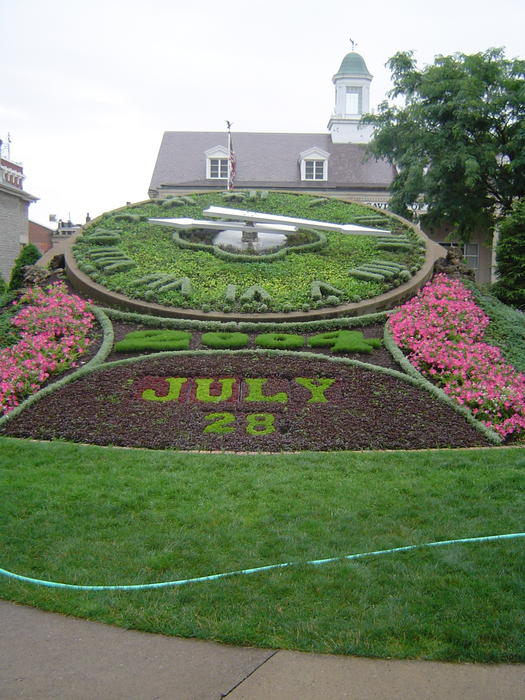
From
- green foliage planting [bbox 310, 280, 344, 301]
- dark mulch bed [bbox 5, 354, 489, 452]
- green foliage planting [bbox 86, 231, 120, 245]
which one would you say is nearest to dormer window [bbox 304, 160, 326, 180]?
green foliage planting [bbox 86, 231, 120, 245]

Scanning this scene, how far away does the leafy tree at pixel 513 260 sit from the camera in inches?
554

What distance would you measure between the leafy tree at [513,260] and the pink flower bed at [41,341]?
8558 mm

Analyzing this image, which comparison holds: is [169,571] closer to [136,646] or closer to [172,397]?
[136,646]

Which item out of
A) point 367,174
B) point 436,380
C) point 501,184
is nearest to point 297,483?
point 436,380

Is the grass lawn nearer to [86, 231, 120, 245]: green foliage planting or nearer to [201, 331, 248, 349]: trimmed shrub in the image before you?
[201, 331, 248, 349]: trimmed shrub

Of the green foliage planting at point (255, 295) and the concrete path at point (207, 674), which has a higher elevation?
the green foliage planting at point (255, 295)

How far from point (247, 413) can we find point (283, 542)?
311 cm

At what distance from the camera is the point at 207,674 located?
3.01 m

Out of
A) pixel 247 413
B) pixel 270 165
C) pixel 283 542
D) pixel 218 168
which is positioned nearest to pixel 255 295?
pixel 247 413

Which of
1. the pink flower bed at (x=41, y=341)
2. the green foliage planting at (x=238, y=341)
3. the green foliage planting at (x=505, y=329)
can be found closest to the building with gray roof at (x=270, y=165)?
the pink flower bed at (x=41, y=341)

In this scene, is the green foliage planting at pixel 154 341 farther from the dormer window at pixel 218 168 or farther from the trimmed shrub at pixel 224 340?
the dormer window at pixel 218 168

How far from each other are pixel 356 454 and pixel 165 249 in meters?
6.92

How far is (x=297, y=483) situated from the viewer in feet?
17.7

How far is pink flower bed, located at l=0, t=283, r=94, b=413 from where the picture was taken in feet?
26.1
